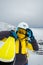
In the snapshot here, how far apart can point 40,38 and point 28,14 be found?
377 mm

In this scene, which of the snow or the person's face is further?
the snow

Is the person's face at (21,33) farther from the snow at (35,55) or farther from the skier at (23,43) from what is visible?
the snow at (35,55)

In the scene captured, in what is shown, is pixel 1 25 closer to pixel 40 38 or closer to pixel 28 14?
pixel 28 14

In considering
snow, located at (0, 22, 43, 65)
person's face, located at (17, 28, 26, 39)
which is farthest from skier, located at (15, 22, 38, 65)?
snow, located at (0, 22, 43, 65)

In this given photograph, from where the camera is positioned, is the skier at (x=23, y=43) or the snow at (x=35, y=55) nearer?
the skier at (x=23, y=43)

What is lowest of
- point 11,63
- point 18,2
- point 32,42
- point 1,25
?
point 11,63

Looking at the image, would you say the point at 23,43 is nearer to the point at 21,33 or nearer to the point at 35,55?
the point at 21,33

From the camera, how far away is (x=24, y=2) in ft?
6.10

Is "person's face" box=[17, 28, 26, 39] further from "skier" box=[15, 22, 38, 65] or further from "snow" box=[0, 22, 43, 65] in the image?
"snow" box=[0, 22, 43, 65]

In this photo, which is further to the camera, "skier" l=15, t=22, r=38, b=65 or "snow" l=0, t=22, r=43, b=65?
"snow" l=0, t=22, r=43, b=65

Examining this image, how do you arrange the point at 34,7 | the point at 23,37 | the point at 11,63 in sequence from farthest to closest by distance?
1. the point at 34,7
2. the point at 23,37
3. the point at 11,63

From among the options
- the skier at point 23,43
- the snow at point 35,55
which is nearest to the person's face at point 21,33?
the skier at point 23,43

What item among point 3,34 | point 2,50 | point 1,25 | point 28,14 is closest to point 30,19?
point 28,14

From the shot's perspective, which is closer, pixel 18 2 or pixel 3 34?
pixel 3 34
